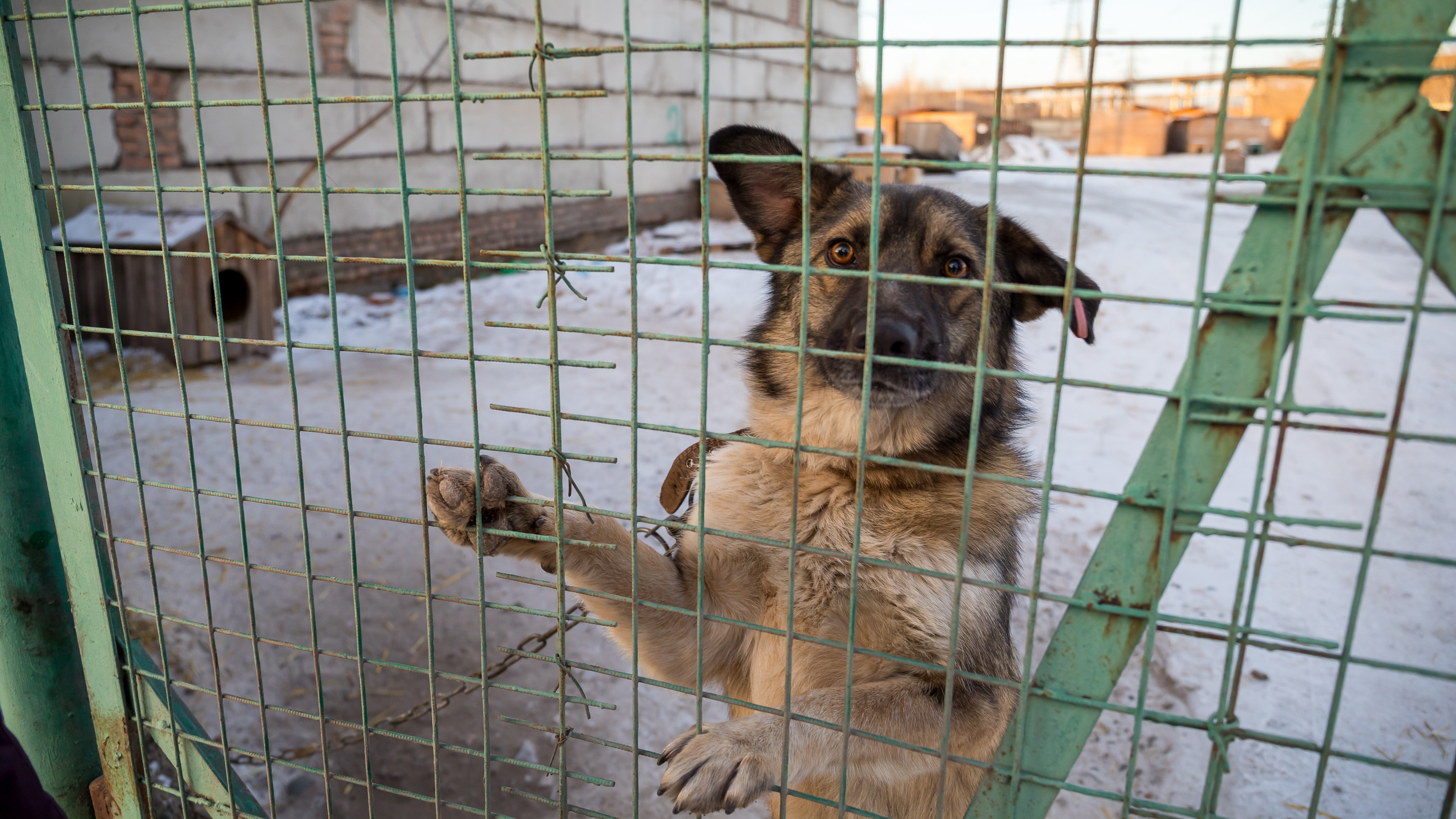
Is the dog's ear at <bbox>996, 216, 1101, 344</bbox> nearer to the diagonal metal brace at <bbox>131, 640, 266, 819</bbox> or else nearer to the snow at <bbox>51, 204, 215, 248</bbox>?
the diagonal metal brace at <bbox>131, 640, 266, 819</bbox>

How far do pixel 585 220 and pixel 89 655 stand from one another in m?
9.65

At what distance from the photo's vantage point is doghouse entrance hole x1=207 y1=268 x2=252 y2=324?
648 centimetres


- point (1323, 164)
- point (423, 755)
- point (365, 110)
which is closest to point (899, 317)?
point (1323, 164)

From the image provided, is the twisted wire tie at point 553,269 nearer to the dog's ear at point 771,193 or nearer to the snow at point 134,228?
the dog's ear at point 771,193

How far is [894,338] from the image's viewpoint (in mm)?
1542

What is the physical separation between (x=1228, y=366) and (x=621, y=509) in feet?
12.6

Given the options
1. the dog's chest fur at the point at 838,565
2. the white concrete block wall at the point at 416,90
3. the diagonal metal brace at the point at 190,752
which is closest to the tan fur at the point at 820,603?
the dog's chest fur at the point at 838,565

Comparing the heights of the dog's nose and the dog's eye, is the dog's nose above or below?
below

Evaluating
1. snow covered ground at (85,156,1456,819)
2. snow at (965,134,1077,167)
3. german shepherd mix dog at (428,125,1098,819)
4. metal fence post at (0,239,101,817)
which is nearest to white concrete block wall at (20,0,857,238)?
snow covered ground at (85,156,1456,819)

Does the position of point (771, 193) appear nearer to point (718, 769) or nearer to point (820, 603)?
point (820, 603)

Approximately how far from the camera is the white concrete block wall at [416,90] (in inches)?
260

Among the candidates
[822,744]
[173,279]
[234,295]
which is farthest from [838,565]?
[234,295]

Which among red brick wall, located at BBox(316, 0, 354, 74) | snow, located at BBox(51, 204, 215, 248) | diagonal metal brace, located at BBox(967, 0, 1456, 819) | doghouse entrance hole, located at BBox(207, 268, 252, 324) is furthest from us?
red brick wall, located at BBox(316, 0, 354, 74)

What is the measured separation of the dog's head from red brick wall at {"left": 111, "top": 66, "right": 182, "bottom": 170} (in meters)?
6.50
